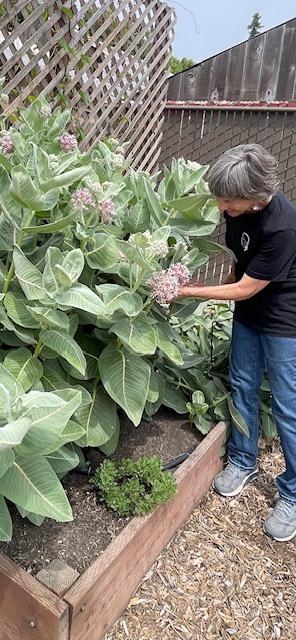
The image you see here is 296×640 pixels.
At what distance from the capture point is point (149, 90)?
18.2 ft

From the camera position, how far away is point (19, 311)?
5.11 feet

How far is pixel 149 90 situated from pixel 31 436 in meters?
5.12

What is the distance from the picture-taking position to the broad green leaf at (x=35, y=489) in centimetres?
129

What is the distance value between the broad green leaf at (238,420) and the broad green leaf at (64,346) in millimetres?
1154

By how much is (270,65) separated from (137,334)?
13.9 ft

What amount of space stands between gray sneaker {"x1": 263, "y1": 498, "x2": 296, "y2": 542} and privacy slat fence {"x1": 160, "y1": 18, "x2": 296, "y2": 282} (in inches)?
126

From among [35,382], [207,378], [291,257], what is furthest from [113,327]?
[207,378]

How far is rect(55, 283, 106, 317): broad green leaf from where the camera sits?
56.5 inches

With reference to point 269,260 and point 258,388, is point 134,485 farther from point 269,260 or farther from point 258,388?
point 269,260

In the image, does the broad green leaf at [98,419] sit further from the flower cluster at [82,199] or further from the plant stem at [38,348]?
the flower cluster at [82,199]

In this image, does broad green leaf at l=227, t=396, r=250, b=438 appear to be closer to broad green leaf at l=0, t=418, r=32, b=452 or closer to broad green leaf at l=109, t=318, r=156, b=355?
broad green leaf at l=109, t=318, r=156, b=355

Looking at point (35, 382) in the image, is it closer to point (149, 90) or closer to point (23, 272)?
point (23, 272)

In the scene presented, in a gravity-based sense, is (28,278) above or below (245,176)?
below

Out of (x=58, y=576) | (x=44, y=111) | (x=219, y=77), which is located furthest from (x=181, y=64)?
(x=58, y=576)
